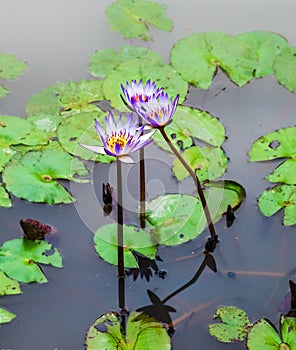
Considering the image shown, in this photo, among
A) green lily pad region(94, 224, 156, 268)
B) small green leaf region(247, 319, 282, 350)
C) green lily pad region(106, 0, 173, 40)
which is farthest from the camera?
green lily pad region(106, 0, 173, 40)

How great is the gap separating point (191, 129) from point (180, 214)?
20.9 inches

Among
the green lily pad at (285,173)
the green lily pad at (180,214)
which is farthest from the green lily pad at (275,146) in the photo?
the green lily pad at (180,214)

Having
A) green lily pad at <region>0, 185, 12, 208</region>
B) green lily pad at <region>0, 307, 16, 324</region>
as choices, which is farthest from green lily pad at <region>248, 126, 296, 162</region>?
green lily pad at <region>0, 307, 16, 324</region>

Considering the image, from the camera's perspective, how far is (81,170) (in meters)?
2.72

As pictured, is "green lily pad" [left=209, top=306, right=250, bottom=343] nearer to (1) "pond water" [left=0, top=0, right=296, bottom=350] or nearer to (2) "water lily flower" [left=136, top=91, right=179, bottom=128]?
(1) "pond water" [left=0, top=0, right=296, bottom=350]

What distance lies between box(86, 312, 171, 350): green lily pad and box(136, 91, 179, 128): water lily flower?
721mm

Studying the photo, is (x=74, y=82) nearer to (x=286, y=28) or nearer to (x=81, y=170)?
(x=81, y=170)

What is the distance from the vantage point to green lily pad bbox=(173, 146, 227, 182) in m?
2.68

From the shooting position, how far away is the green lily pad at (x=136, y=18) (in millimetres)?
3445

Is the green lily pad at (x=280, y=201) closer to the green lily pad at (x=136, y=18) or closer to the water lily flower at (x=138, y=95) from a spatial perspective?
the water lily flower at (x=138, y=95)

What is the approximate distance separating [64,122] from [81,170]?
293 millimetres

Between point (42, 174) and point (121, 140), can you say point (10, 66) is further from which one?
point (121, 140)

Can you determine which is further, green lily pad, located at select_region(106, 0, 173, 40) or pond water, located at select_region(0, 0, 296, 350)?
green lily pad, located at select_region(106, 0, 173, 40)

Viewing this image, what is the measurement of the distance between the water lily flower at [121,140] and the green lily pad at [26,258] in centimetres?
53
